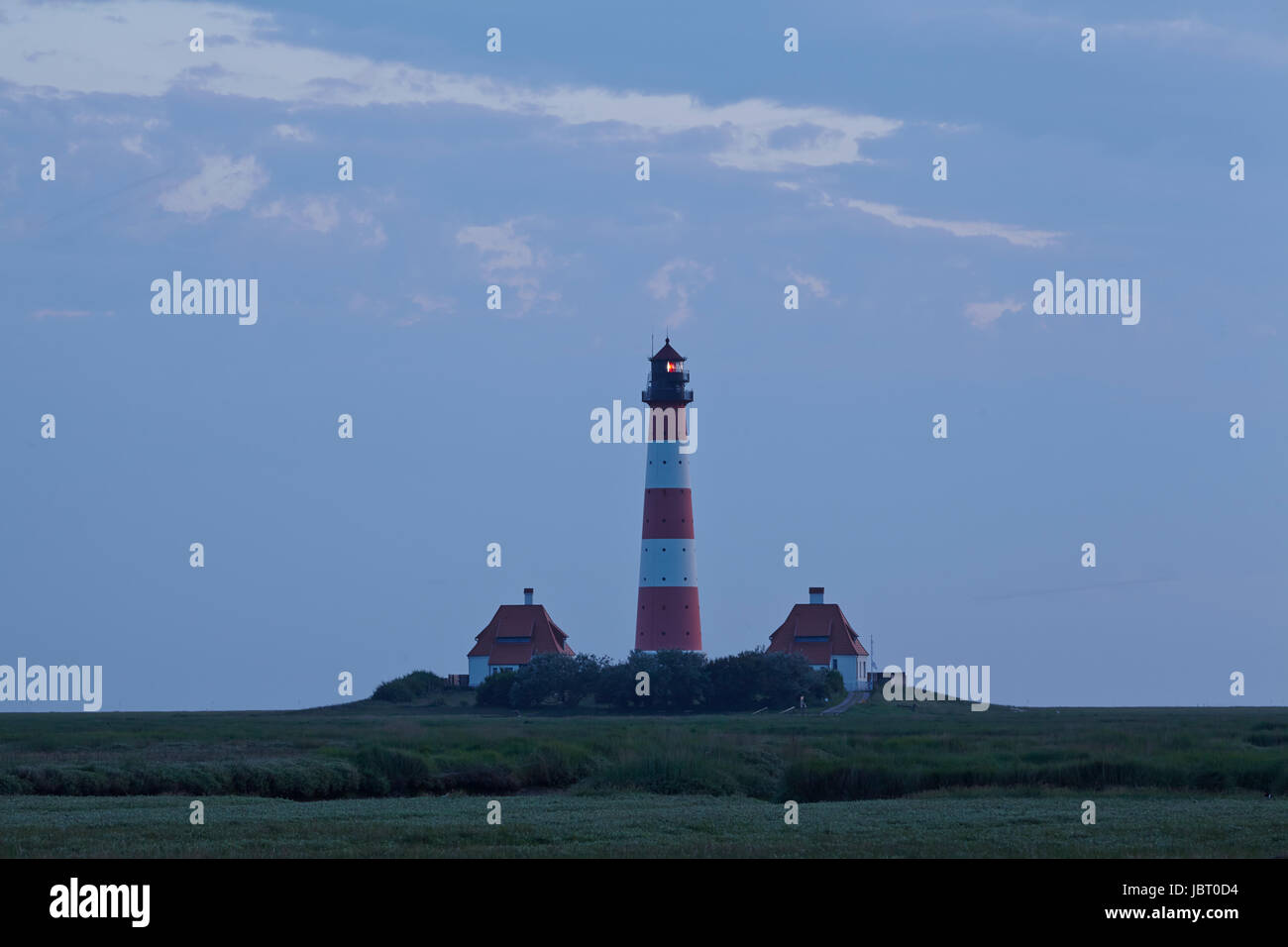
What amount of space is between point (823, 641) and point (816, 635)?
25.5 inches

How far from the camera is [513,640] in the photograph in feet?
322

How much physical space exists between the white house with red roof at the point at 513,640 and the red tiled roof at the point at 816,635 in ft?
42.2

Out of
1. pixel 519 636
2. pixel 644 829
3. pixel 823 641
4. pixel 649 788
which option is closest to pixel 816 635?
pixel 823 641

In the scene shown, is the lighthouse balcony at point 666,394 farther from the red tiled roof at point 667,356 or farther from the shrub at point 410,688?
the shrub at point 410,688

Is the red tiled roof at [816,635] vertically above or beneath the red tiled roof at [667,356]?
beneath

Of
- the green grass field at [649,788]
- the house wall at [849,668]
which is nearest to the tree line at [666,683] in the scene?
the house wall at [849,668]

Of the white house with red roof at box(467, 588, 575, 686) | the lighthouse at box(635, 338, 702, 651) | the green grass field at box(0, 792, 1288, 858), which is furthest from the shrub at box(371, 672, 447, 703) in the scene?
the green grass field at box(0, 792, 1288, 858)

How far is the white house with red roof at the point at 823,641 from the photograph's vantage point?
96312 millimetres

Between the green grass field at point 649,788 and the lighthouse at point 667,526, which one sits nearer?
the green grass field at point 649,788

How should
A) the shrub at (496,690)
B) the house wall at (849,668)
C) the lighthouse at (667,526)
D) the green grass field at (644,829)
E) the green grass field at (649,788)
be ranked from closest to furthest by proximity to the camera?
the green grass field at (644,829)
the green grass field at (649,788)
the lighthouse at (667,526)
the shrub at (496,690)
the house wall at (849,668)

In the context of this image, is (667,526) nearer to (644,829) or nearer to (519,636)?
(519,636)

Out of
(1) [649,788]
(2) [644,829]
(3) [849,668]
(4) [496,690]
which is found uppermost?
(3) [849,668]
